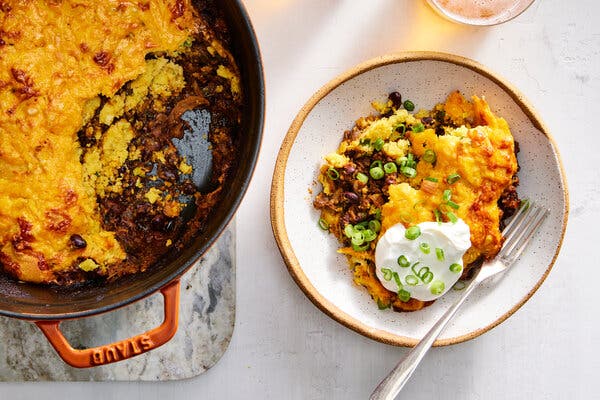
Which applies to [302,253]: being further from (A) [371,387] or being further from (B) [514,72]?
(B) [514,72]

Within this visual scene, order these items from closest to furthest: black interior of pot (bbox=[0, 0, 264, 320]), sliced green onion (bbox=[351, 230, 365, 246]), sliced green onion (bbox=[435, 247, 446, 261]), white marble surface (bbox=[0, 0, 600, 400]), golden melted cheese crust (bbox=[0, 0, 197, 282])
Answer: black interior of pot (bbox=[0, 0, 264, 320]) < golden melted cheese crust (bbox=[0, 0, 197, 282]) < sliced green onion (bbox=[435, 247, 446, 261]) < sliced green onion (bbox=[351, 230, 365, 246]) < white marble surface (bbox=[0, 0, 600, 400])

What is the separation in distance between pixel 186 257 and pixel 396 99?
0.97m

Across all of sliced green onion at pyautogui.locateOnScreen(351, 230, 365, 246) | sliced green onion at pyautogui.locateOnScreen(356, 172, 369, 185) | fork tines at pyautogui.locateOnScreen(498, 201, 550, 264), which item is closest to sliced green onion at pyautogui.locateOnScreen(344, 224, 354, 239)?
sliced green onion at pyautogui.locateOnScreen(351, 230, 365, 246)

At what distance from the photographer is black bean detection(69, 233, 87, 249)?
2.44 m

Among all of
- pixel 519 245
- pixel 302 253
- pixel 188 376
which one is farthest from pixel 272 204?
pixel 519 245

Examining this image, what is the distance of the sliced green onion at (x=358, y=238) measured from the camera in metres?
2.57

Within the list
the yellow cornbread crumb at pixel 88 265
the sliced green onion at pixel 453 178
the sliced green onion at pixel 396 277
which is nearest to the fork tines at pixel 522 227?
the sliced green onion at pixel 453 178

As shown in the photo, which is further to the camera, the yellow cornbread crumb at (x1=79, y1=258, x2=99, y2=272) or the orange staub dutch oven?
the yellow cornbread crumb at (x1=79, y1=258, x2=99, y2=272)

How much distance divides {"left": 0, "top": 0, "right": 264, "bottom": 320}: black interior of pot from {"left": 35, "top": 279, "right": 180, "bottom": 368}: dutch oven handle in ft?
0.21

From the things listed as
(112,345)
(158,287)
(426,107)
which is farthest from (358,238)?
(112,345)

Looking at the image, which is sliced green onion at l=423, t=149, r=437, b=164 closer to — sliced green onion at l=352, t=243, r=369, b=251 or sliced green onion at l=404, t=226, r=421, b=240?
sliced green onion at l=404, t=226, r=421, b=240

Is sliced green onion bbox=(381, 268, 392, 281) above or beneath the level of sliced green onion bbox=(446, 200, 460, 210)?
beneath

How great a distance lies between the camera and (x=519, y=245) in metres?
2.66

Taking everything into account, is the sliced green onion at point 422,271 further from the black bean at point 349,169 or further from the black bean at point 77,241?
the black bean at point 77,241
